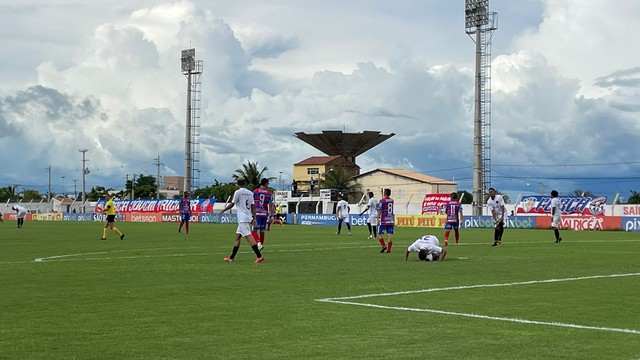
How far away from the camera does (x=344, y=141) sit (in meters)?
128

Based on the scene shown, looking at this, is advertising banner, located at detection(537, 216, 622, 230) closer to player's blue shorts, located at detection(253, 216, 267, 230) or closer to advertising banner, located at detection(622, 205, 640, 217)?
advertising banner, located at detection(622, 205, 640, 217)

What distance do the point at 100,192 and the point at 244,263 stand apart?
543 ft

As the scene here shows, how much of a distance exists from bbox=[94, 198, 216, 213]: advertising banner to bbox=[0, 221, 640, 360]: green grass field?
69113mm

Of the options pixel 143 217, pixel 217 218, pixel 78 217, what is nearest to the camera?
pixel 217 218

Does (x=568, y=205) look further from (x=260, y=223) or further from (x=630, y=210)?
(x=260, y=223)

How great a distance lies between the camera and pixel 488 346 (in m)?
8.81

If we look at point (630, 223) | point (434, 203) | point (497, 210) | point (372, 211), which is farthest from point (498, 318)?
point (434, 203)

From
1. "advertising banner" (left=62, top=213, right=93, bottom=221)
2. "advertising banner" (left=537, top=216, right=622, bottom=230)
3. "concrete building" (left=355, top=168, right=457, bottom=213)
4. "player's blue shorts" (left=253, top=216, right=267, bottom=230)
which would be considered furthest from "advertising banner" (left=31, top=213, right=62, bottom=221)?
"player's blue shorts" (left=253, top=216, right=267, bottom=230)

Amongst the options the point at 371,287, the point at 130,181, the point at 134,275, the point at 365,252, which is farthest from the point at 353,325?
the point at 130,181

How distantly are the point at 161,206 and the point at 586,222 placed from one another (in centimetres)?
5422

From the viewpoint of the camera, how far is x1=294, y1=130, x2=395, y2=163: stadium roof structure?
414 ft

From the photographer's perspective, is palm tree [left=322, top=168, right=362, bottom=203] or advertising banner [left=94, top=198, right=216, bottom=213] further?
palm tree [left=322, top=168, right=362, bottom=203]

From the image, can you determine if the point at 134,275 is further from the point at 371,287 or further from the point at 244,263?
the point at 371,287

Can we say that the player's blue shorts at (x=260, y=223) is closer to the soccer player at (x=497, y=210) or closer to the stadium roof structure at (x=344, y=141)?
the soccer player at (x=497, y=210)
